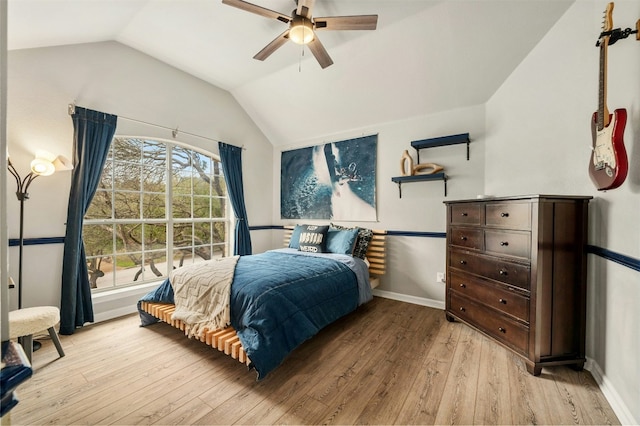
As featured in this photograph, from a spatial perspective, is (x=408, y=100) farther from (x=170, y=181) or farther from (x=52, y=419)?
Answer: (x=52, y=419)

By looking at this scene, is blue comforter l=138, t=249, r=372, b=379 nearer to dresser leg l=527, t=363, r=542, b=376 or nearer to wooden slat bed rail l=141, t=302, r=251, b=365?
wooden slat bed rail l=141, t=302, r=251, b=365

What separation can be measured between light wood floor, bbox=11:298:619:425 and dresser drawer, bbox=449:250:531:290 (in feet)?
2.00

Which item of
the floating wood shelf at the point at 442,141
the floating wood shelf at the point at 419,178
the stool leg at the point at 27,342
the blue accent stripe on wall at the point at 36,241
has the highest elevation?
the floating wood shelf at the point at 442,141

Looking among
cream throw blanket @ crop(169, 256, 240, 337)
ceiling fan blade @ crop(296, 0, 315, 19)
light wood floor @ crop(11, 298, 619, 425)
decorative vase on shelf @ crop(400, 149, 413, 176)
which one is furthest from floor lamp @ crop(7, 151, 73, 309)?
Answer: decorative vase on shelf @ crop(400, 149, 413, 176)

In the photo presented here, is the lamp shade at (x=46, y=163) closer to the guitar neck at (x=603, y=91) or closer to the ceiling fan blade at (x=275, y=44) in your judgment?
the ceiling fan blade at (x=275, y=44)

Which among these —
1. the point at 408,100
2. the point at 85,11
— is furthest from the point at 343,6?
the point at 85,11

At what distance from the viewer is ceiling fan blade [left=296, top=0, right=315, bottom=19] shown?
5.81ft

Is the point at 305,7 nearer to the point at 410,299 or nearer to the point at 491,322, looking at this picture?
the point at 491,322

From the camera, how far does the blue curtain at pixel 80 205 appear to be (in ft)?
7.79

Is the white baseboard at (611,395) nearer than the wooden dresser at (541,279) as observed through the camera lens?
Yes

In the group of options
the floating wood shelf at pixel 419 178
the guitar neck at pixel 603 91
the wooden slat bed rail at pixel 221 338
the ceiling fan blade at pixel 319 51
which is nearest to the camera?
the guitar neck at pixel 603 91

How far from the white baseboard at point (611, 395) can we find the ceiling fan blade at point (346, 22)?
2.80 m

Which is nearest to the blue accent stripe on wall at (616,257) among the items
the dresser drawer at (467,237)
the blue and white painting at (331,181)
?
the dresser drawer at (467,237)

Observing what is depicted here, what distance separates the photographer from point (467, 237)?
2.36 meters
